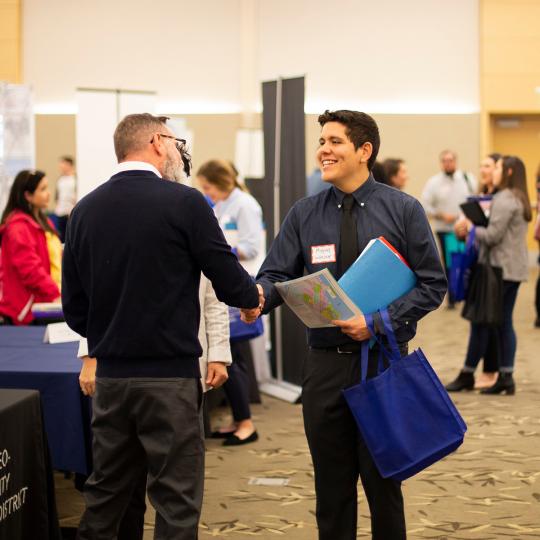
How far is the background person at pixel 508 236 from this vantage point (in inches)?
228

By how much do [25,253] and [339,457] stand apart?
273cm

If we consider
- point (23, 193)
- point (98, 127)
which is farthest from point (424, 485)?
point (98, 127)

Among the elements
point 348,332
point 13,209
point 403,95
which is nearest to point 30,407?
point 348,332

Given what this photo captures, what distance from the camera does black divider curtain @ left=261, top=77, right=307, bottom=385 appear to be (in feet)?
19.8

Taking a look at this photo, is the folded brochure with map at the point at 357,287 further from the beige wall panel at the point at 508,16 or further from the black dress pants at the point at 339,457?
the beige wall panel at the point at 508,16

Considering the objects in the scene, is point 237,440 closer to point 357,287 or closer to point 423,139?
point 357,287

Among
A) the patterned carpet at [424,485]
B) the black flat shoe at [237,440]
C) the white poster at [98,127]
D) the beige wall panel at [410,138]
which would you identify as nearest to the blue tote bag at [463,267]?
the patterned carpet at [424,485]

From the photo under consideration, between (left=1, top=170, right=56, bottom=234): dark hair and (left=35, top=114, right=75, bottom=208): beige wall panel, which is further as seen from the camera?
(left=35, top=114, right=75, bottom=208): beige wall panel

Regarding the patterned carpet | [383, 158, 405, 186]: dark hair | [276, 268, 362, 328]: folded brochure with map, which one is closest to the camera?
[276, 268, 362, 328]: folded brochure with map

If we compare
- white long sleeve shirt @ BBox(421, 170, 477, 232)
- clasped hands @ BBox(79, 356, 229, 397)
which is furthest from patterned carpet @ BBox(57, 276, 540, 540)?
white long sleeve shirt @ BBox(421, 170, 477, 232)

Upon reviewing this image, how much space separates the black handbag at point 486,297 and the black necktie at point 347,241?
3285 mm

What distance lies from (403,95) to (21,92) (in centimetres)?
826

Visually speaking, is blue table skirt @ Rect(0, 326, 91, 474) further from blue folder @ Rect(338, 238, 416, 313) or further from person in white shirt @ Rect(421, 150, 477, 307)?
person in white shirt @ Rect(421, 150, 477, 307)

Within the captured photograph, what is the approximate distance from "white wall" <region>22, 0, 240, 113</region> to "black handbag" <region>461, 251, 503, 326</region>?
31.0 feet
